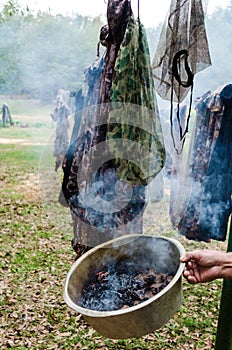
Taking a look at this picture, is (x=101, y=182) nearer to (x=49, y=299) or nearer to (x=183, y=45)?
(x=183, y=45)

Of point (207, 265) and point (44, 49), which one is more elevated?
point (44, 49)

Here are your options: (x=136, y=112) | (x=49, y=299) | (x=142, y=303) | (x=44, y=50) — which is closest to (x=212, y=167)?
(x=136, y=112)

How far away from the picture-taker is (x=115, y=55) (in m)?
1.56

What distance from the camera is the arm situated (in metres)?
1.26

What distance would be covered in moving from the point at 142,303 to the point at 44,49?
378cm

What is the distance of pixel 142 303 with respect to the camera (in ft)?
3.50

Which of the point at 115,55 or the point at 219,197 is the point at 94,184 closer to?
the point at 115,55

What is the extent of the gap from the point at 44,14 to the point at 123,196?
3.74 metres

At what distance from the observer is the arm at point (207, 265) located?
126cm

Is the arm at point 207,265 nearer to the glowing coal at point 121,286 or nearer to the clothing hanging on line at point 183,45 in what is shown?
the glowing coal at point 121,286

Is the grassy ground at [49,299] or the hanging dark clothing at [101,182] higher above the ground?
the hanging dark clothing at [101,182]

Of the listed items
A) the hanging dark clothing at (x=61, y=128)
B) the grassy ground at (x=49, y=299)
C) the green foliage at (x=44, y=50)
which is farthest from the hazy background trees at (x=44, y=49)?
the grassy ground at (x=49, y=299)

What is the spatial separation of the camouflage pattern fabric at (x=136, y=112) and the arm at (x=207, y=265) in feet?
1.18

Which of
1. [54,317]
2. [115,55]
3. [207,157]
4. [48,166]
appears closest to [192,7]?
[115,55]
